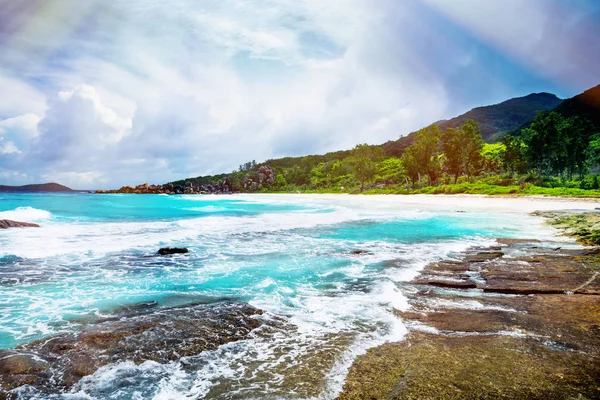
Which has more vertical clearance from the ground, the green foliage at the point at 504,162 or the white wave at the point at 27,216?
the green foliage at the point at 504,162

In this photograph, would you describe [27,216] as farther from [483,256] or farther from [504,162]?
[504,162]

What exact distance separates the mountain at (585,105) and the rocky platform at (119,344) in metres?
186

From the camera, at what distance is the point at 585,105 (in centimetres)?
15462

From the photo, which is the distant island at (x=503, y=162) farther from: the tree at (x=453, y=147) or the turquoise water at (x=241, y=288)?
the turquoise water at (x=241, y=288)

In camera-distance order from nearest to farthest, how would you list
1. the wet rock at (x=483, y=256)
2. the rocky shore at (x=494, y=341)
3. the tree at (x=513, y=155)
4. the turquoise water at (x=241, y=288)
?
the rocky shore at (x=494, y=341) → the turquoise water at (x=241, y=288) → the wet rock at (x=483, y=256) → the tree at (x=513, y=155)

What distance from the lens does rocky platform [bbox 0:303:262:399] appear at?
216 inches

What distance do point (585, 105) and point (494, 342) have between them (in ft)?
673

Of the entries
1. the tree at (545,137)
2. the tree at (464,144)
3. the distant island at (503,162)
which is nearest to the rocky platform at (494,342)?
the distant island at (503,162)

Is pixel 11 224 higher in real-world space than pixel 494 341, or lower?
higher

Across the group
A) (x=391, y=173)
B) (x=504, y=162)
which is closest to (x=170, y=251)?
(x=504, y=162)

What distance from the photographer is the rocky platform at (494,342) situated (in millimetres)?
4586

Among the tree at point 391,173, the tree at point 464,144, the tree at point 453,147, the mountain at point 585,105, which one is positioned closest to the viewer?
the tree at point 464,144

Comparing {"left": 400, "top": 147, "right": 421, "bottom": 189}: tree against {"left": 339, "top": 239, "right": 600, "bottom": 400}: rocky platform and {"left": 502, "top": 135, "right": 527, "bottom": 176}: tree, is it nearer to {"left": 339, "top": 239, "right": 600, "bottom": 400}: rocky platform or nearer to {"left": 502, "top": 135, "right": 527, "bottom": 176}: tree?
{"left": 502, "top": 135, "right": 527, "bottom": 176}: tree

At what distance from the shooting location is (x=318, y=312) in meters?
8.47
